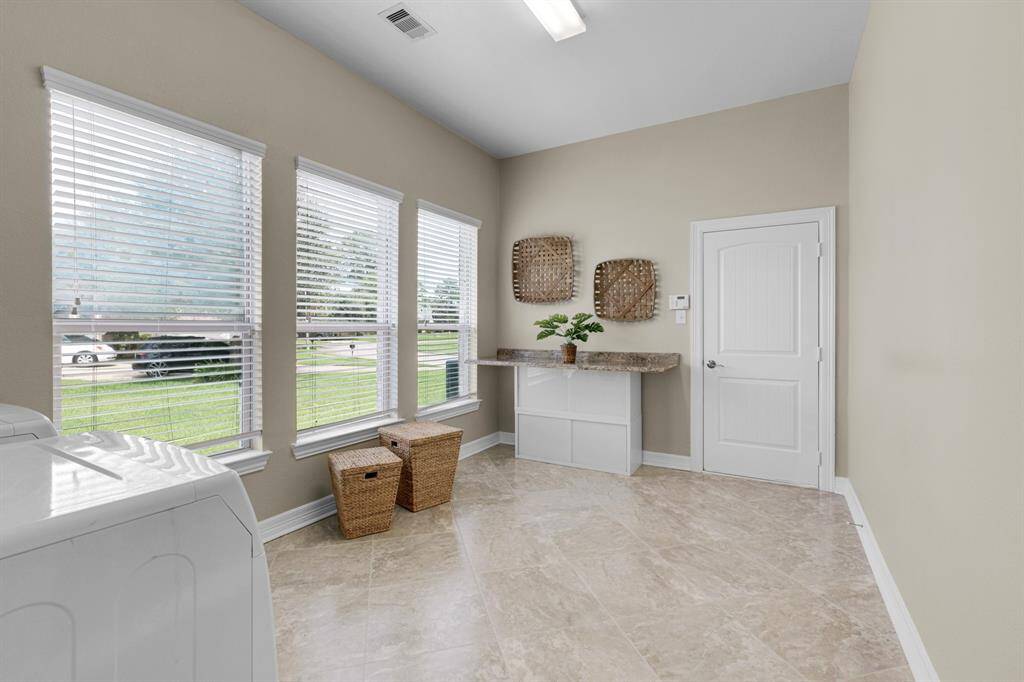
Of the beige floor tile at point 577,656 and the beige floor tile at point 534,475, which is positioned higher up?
the beige floor tile at point 534,475

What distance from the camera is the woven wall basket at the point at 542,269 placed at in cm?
432

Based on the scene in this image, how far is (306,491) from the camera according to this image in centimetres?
283

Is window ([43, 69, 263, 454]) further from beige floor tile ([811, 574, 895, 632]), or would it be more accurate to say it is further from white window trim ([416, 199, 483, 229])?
beige floor tile ([811, 574, 895, 632])

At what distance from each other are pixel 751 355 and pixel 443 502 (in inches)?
96.6

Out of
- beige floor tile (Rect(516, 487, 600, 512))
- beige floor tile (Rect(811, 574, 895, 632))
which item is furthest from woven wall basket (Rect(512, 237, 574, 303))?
beige floor tile (Rect(811, 574, 895, 632))

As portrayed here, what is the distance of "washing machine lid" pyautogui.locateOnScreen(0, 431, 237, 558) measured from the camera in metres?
0.60

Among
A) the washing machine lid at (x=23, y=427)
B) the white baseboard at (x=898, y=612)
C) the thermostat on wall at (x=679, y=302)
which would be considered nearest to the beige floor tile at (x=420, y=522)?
the washing machine lid at (x=23, y=427)

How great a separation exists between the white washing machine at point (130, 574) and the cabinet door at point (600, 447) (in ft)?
10.5

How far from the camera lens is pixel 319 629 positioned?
1.84m

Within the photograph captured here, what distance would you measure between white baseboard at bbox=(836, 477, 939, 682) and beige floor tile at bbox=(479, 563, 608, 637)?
1010mm

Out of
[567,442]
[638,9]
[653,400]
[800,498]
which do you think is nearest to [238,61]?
[638,9]

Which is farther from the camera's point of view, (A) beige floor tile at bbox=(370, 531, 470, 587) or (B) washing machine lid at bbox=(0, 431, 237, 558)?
(A) beige floor tile at bbox=(370, 531, 470, 587)

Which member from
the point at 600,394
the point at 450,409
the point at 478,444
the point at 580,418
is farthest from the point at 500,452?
the point at 600,394

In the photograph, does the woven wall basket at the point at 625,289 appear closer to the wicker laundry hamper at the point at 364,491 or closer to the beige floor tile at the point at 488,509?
the beige floor tile at the point at 488,509
